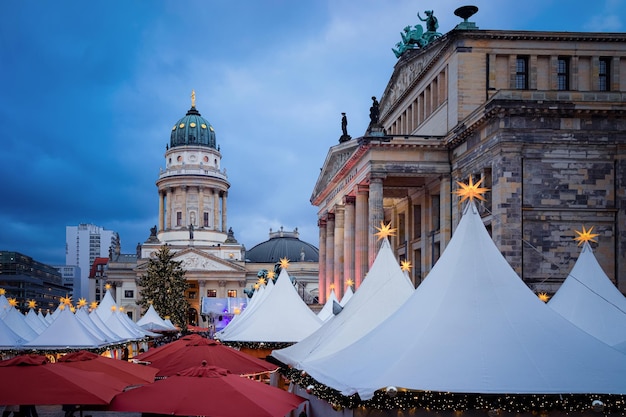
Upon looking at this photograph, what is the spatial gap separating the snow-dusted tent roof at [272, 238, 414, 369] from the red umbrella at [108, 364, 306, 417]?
4501mm

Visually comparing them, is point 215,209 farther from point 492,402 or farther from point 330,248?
point 492,402

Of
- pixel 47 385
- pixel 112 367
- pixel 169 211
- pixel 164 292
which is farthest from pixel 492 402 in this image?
pixel 169 211

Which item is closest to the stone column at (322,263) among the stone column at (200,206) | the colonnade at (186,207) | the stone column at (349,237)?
the stone column at (349,237)

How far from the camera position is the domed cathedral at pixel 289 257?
4195 inches

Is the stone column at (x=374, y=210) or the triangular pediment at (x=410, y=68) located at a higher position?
the triangular pediment at (x=410, y=68)

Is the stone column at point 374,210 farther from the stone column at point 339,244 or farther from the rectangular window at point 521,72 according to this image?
the stone column at point 339,244

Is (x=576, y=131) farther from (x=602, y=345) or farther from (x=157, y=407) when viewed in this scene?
(x=157, y=407)

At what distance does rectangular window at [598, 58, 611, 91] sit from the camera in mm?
40219

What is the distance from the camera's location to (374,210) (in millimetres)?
42219

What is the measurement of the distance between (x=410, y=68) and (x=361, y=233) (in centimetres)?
1248

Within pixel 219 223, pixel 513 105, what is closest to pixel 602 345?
pixel 513 105

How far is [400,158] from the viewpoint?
42000 mm

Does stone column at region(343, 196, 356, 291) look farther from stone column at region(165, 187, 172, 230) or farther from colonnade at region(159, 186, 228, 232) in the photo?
stone column at region(165, 187, 172, 230)

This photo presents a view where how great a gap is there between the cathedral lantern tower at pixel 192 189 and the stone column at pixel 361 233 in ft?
218
